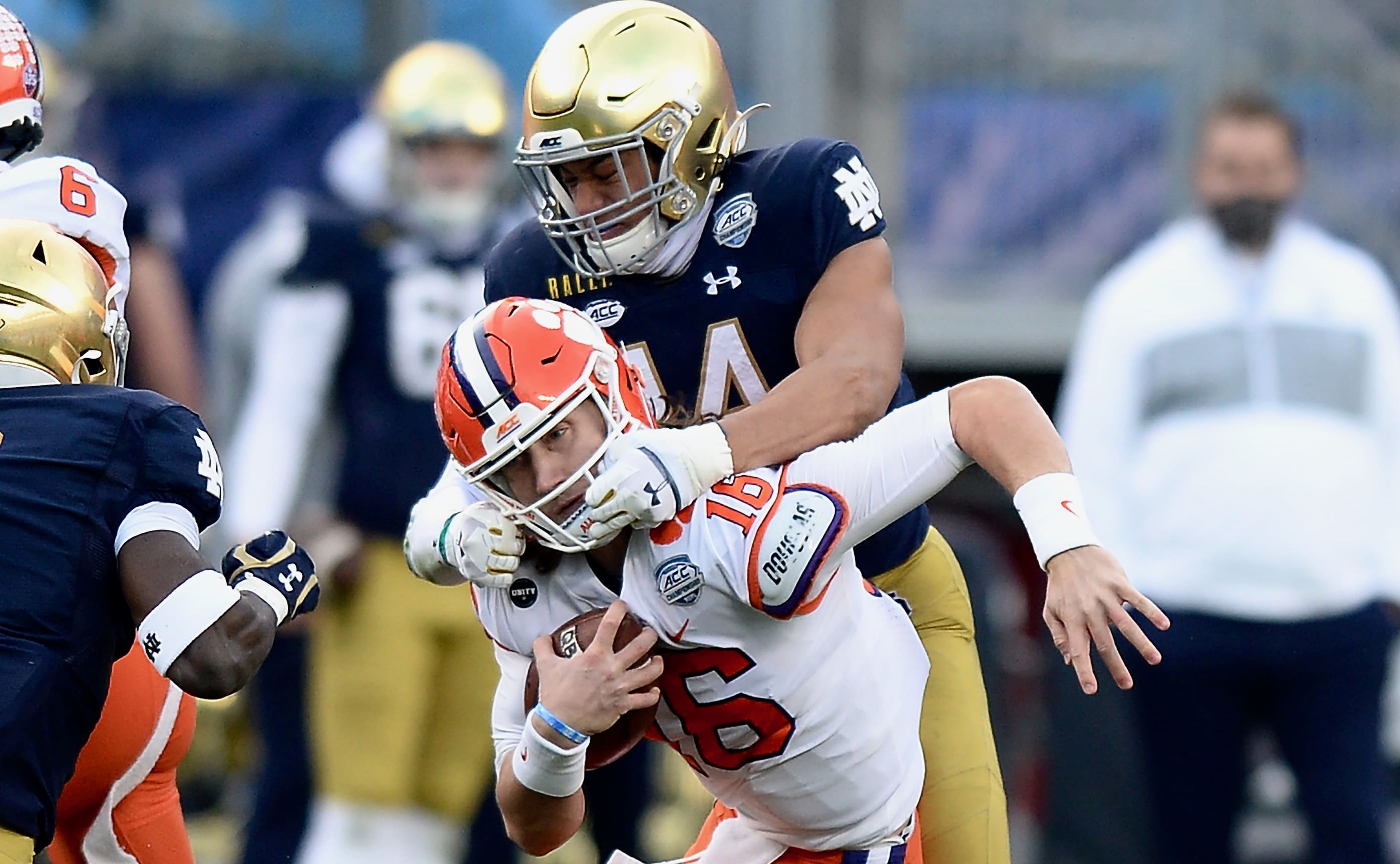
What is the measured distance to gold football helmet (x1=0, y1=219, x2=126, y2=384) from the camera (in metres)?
3.12

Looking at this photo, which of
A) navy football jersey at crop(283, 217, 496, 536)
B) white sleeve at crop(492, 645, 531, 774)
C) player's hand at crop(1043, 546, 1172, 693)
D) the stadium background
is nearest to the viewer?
player's hand at crop(1043, 546, 1172, 693)

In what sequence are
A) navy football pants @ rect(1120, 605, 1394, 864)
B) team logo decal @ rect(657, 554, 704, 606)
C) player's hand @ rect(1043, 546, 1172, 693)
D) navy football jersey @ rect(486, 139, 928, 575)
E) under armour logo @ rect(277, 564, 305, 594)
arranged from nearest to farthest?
player's hand @ rect(1043, 546, 1172, 693) < team logo decal @ rect(657, 554, 704, 606) < under armour logo @ rect(277, 564, 305, 594) < navy football jersey @ rect(486, 139, 928, 575) < navy football pants @ rect(1120, 605, 1394, 864)

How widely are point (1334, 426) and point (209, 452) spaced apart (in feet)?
11.0

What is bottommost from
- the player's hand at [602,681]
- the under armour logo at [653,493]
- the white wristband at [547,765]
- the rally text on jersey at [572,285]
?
the white wristband at [547,765]

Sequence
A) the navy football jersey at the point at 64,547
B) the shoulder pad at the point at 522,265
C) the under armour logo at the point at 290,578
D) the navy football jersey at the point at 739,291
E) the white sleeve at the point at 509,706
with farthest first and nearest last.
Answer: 1. the shoulder pad at the point at 522,265
2. the navy football jersey at the point at 739,291
3. the white sleeve at the point at 509,706
4. the under armour logo at the point at 290,578
5. the navy football jersey at the point at 64,547

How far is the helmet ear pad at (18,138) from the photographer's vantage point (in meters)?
3.76

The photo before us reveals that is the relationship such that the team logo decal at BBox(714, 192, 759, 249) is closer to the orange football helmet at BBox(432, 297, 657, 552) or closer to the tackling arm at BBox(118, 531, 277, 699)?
the orange football helmet at BBox(432, 297, 657, 552)

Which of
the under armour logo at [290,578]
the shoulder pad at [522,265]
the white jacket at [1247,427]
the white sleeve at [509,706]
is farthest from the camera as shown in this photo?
the white jacket at [1247,427]

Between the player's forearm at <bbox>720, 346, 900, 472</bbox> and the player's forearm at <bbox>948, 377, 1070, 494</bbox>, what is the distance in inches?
9.5

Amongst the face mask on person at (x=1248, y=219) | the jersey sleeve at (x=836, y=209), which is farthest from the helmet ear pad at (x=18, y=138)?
the face mask on person at (x=1248, y=219)

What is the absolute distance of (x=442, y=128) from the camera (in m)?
5.85

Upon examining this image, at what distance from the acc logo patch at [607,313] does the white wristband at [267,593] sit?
68 cm

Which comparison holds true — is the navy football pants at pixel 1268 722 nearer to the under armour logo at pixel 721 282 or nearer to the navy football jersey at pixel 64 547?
the under armour logo at pixel 721 282

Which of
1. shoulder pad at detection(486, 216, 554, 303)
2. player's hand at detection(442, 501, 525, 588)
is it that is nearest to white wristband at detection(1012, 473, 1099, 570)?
player's hand at detection(442, 501, 525, 588)
